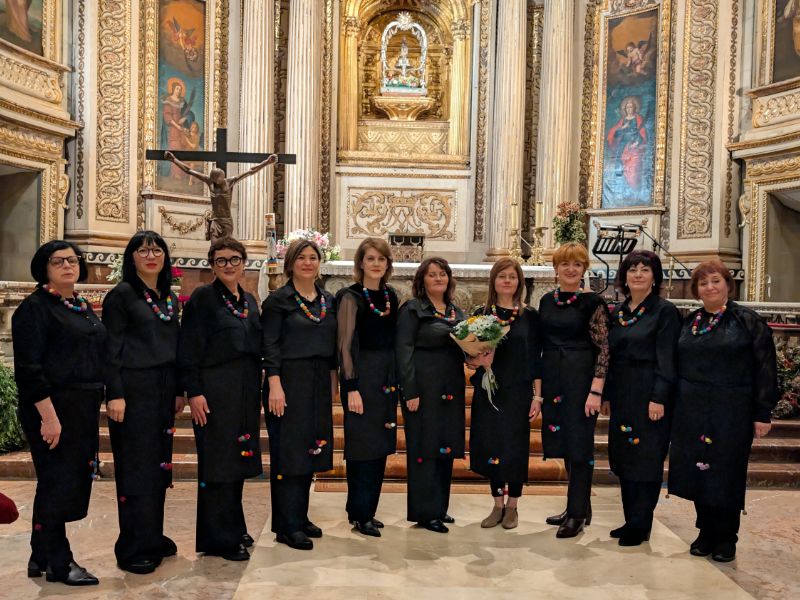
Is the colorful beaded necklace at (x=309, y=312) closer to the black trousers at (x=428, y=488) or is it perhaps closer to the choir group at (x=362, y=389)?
the choir group at (x=362, y=389)

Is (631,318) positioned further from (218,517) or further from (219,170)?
(219,170)

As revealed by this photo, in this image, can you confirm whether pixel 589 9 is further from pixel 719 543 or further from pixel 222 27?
pixel 719 543

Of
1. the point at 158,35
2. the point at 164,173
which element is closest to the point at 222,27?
the point at 158,35

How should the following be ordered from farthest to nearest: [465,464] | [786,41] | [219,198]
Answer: [786,41], [219,198], [465,464]

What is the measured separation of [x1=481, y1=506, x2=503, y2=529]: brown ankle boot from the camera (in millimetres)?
5309

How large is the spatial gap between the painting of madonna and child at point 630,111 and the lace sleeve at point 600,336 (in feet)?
28.1

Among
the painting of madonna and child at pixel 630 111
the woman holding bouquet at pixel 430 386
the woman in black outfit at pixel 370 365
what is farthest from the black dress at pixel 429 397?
the painting of madonna and child at pixel 630 111

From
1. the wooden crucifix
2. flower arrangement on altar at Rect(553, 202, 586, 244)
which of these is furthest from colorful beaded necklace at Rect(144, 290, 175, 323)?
flower arrangement on altar at Rect(553, 202, 586, 244)

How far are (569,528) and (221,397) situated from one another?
2.35 meters

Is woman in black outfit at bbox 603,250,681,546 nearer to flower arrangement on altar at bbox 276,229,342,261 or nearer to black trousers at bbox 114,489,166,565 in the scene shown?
black trousers at bbox 114,489,166,565

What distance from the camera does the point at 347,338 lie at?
4.80 metres

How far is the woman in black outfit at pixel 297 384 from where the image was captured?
15.3 ft

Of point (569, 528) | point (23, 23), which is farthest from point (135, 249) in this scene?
point (23, 23)

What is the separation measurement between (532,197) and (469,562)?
33.6ft
